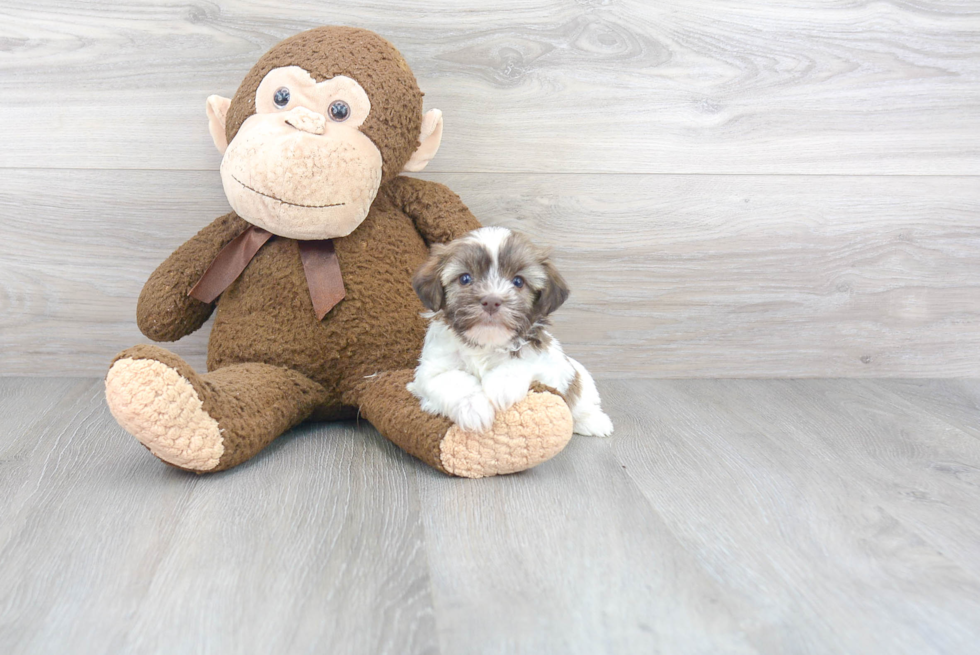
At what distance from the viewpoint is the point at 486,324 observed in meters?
1.27

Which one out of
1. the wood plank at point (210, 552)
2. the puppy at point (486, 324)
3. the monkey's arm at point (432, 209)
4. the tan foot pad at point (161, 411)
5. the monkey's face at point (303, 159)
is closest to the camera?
the wood plank at point (210, 552)

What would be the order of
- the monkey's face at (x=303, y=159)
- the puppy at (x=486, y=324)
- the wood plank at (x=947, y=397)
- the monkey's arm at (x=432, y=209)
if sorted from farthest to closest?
1. the wood plank at (x=947, y=397)
2. the monkey's arm at (x=432, y=209)
3. the monkey's face at (x=303, y=159)
4. the puppy at (x=486, y=324)

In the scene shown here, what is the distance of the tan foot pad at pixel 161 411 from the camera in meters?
1.17

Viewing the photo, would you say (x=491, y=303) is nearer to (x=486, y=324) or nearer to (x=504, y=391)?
(x=486, y=324)

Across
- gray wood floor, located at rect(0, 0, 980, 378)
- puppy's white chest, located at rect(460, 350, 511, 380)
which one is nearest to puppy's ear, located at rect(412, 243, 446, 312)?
puppy's white chest, located at rect(460, 350, 511, 380)

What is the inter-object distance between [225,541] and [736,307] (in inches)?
56.0

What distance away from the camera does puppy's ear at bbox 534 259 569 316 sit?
4.30 ft

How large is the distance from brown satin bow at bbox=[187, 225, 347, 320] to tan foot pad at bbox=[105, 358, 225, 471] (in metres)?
0.35

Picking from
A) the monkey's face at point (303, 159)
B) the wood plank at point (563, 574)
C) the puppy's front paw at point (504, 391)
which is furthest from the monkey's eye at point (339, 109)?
the wood plank at point (563, 574)

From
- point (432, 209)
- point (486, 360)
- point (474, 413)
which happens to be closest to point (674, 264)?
point (432, 209)

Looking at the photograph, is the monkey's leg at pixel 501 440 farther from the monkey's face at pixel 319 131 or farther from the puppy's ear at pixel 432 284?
the monkey's face at pixel 319 131

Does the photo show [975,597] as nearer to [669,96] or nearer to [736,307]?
[736,307]

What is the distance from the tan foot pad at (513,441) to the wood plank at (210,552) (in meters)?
0.10

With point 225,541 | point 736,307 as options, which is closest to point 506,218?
point 736,307
